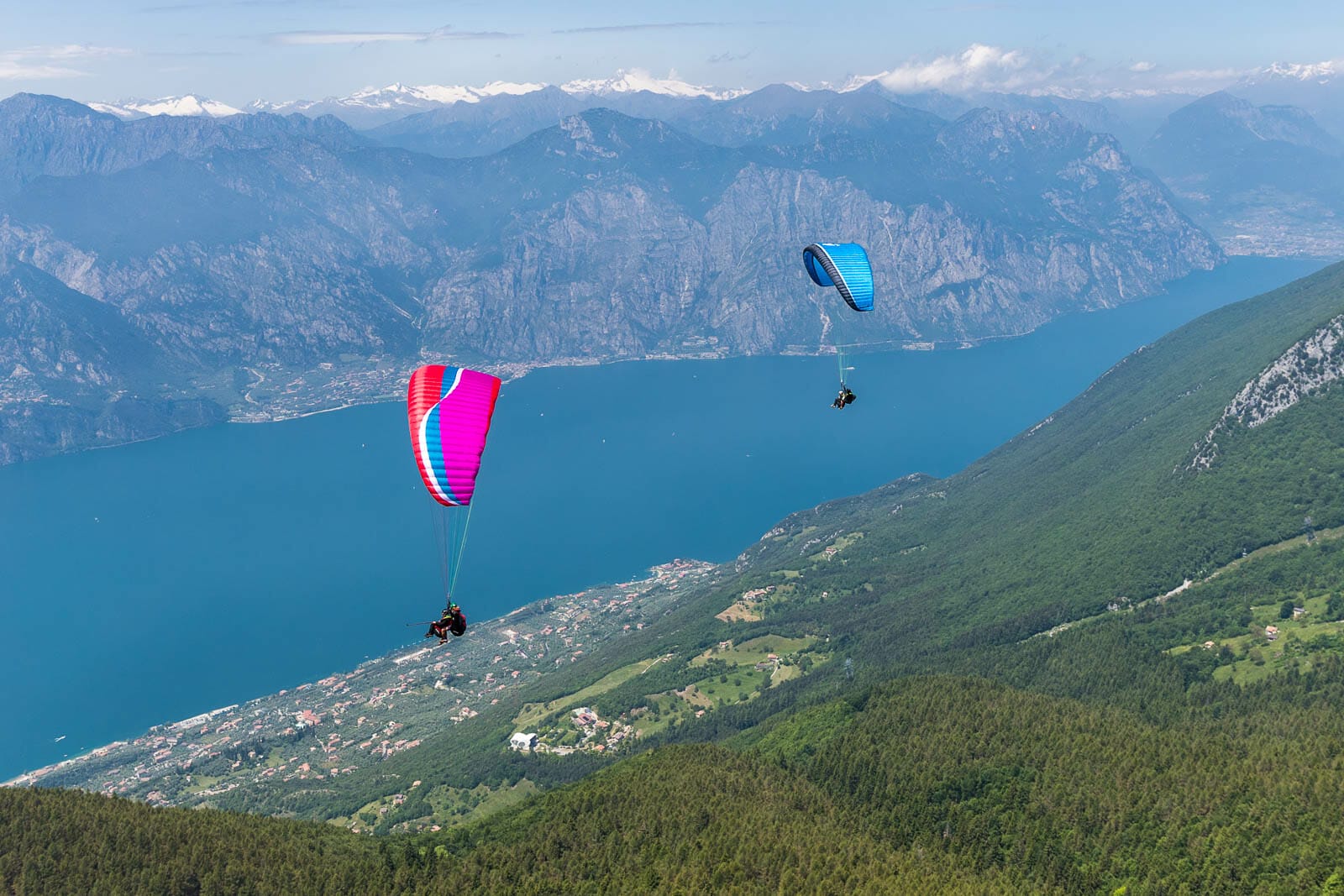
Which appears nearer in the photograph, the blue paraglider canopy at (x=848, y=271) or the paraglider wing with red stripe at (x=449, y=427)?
the paraglider wing with red stripe at (x=449, y=427)

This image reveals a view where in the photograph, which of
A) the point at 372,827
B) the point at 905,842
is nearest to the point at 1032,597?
the point at 905,842

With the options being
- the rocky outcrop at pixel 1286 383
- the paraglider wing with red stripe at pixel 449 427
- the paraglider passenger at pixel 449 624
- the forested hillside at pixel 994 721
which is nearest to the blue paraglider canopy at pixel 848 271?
the paraglider wing with red stripe at pixel 449 427

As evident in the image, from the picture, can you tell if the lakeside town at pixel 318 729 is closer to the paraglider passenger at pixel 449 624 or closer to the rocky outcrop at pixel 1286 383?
the paraglider passenger at pixel 449 624

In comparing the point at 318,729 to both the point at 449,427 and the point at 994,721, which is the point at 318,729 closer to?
the point at 994,721

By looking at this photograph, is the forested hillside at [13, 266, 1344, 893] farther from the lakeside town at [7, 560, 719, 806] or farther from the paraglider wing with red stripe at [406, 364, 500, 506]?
the paraglider wing with red stripe at [406, 364, 500, 506]

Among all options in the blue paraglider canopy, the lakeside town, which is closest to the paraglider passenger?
the blue paraglider canopy

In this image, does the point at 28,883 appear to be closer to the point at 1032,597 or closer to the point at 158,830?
the point at 158,830
